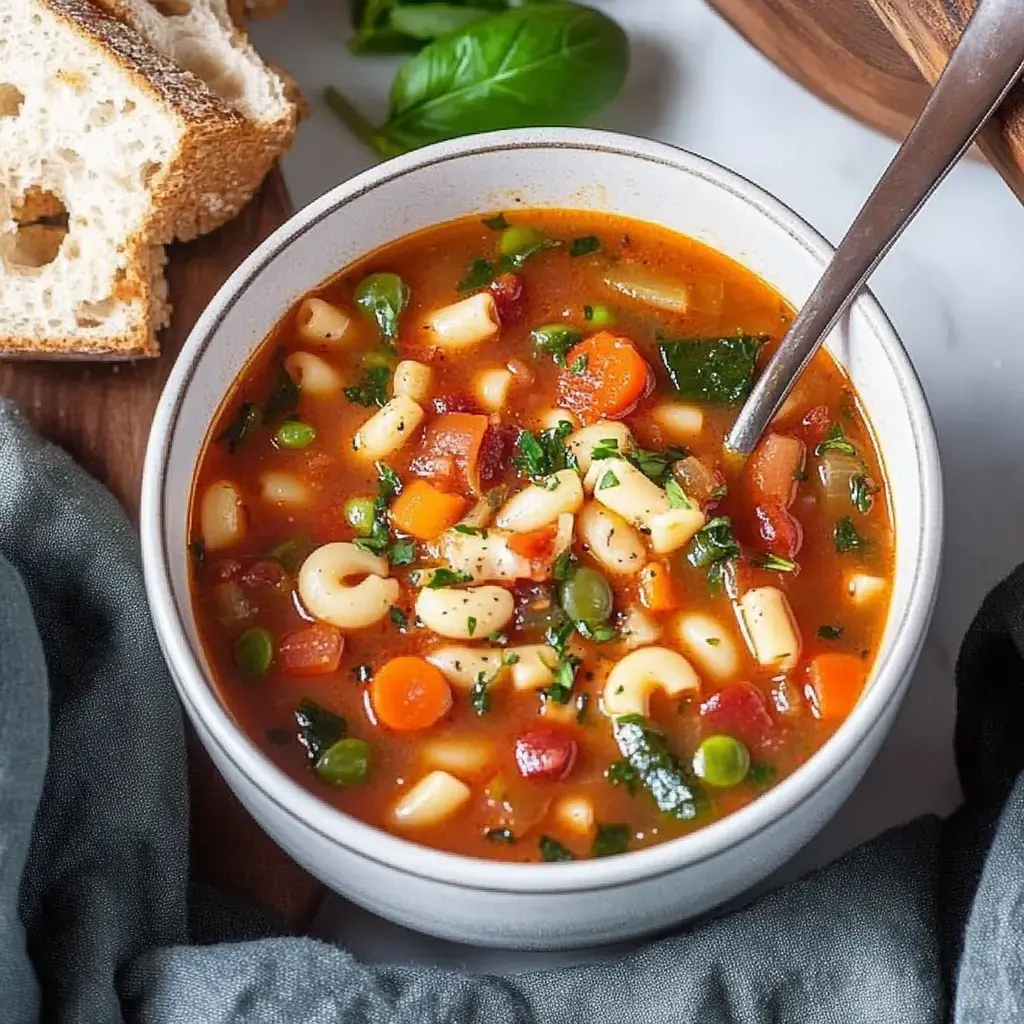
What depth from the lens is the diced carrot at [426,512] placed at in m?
2.28

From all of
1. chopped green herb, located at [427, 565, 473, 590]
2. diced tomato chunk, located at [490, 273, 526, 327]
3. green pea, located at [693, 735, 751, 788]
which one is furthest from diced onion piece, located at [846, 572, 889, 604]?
diced tomato chunk, located at [490, 273, 526, 327]

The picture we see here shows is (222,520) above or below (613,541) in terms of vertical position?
below

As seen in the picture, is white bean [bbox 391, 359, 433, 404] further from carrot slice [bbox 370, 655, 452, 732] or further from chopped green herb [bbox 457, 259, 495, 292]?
carrot slice [bbox 370, 655, 452, 732]

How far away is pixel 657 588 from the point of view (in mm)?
2244

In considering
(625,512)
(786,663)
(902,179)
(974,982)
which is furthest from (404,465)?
(974,982)

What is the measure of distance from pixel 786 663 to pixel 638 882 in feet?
1.26

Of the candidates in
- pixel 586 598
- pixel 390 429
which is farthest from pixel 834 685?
pixel 390 429

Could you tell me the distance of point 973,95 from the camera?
79.0 inches

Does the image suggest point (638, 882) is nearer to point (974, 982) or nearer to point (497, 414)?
point (974, 982)

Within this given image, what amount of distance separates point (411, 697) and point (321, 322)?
1.95ft

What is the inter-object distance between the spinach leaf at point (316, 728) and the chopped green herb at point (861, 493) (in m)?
0.75

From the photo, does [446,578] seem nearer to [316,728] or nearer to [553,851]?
[316,728]

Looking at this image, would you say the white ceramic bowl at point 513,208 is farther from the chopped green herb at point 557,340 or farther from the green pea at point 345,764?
the chopped green herb at point 557,340

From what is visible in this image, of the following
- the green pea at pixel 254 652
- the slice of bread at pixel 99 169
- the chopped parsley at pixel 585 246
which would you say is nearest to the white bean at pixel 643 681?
the green pea at pixel 254 652
